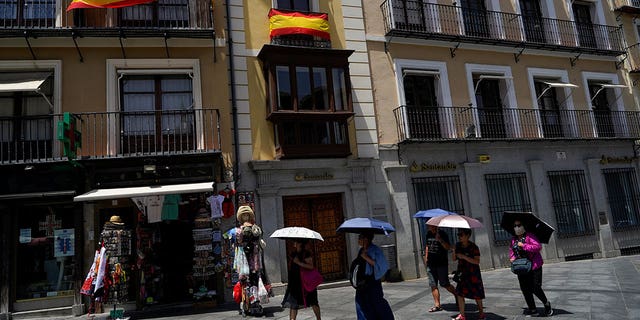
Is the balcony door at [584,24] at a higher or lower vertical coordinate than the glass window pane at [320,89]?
higher

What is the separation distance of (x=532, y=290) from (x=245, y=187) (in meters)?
7.39

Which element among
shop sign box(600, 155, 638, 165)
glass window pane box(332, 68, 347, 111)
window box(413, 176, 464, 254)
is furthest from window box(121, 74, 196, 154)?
shop sign box(600, 155, 638, 165)

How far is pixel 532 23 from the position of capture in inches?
673

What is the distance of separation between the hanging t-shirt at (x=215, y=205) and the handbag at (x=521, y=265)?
6971mm

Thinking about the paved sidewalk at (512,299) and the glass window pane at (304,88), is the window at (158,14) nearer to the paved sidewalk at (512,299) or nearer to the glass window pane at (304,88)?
the glass window pane at (304,88)

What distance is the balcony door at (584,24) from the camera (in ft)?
58.4

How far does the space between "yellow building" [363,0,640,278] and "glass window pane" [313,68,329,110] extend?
1.91 m

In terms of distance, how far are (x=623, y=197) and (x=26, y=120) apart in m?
20.3

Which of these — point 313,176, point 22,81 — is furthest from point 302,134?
point 22,81

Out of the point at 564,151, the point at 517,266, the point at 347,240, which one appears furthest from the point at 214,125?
the point at 564,151

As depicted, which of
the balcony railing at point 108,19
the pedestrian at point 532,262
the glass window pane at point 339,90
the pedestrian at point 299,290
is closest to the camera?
the pedestrian at point 299,290

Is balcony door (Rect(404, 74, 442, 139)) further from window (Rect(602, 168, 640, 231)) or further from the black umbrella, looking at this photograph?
window (Rect(602, 168, 640, 231))

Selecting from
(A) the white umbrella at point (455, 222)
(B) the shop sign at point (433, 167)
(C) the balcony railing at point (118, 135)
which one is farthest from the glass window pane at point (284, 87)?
(A) the white umbrella at point (455, 222)

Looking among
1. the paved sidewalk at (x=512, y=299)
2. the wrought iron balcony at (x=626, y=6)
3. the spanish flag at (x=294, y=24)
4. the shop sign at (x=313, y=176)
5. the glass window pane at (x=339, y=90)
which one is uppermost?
the wrought iron balcony at (x=626, y=6)
